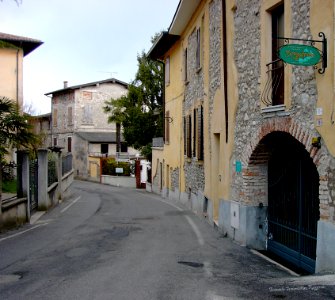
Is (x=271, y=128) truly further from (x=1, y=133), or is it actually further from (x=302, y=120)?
(x=1, y=133)

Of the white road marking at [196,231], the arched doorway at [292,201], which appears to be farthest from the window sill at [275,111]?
the white road marking at [196,231]

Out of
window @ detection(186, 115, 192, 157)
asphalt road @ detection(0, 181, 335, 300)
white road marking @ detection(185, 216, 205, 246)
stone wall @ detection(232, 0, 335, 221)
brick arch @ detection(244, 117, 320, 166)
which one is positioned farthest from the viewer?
window @ detection(186, 115, 192, 157)

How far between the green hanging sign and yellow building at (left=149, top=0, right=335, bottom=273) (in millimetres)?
15

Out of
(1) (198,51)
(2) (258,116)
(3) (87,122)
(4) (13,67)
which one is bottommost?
(2) (258,116)

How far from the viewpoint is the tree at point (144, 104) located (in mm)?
35125

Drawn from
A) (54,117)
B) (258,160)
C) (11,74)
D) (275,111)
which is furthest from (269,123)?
(54,117)

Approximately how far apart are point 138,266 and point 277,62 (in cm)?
479

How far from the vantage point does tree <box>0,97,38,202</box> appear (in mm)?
11914

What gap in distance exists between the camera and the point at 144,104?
35812 millimetres

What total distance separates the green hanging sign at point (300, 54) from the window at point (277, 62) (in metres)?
2.00

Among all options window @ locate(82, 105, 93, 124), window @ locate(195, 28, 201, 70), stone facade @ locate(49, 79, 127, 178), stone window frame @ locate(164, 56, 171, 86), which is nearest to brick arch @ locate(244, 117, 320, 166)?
window @ locate(195, 28, 201, 70)

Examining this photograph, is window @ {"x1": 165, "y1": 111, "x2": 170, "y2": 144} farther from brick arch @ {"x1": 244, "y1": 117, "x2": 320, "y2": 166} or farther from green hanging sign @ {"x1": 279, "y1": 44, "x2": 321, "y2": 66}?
green hanging sign @ {"x1": 279, "y1": 44, "x2": 321, "y2": 66}

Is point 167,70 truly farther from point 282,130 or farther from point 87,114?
point 87,114

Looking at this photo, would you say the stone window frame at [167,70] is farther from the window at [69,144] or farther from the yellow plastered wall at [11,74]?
the window at [69,144]
